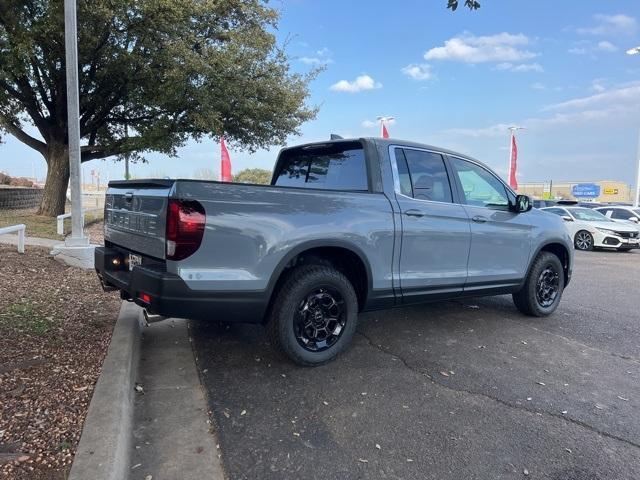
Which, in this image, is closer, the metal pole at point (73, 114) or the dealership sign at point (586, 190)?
the metal pole at point (73, 114)

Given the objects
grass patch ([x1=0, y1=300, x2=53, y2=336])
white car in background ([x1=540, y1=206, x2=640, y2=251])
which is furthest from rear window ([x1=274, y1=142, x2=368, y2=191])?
white car in background ([x1=540, y1=206, x2=640, y2=251])

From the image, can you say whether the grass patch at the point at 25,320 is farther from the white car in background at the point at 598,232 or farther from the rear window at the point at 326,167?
the white car in background at the point at 598,232

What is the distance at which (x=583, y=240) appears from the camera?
15.7 metres

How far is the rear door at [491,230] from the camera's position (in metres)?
4.96

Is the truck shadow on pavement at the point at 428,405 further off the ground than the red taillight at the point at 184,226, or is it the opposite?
the red taillight at the point at 184,226

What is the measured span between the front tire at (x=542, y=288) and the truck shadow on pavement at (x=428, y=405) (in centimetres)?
63

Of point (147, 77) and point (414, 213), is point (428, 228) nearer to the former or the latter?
point (414, 213)

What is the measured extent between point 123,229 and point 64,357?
1.09 m

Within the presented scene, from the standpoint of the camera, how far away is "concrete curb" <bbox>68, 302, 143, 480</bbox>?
234cm

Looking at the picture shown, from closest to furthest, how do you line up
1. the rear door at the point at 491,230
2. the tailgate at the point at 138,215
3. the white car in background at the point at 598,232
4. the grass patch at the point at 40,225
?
the tailgate at the point at 138,215 < the rear door at the point at 491,230 < the grass patch at the point at 40,225 < the white car in background at the point at 598,232

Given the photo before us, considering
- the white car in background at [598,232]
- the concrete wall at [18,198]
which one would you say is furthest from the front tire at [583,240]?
the concrete wall at [18,198]

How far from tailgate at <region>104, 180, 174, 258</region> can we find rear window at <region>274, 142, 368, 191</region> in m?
1.42

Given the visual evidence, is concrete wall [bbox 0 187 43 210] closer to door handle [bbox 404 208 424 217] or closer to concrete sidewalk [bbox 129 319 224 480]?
concrete sidewalk [bbox 129 319 224 480]

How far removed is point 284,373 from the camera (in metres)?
3.87
